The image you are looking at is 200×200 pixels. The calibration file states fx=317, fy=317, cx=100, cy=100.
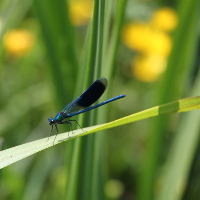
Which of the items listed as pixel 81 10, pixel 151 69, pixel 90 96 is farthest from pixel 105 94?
pixel 81 10

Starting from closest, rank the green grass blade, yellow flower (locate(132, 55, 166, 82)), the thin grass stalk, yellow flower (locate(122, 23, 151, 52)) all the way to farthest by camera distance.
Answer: the green grass blade, the thin grass stalk, yellow flower (locate(132, 55, 166, 82)), yellow flower (locate(122, 23, 151, 52))

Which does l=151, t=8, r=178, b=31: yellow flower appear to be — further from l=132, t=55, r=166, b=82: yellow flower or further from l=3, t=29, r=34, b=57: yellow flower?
Answer: l=3, t=29, r=34, b=57: yellow flower

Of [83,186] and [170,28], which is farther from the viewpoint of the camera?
[170,28]

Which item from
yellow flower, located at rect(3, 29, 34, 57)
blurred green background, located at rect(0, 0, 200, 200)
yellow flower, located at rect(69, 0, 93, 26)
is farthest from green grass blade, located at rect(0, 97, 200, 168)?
yellow flower, located at rect(69, 0, 93, 26)

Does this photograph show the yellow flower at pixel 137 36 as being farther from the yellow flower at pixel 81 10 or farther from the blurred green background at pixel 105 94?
the yellow flower at pixel 81 10

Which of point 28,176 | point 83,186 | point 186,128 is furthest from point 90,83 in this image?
point 28,176

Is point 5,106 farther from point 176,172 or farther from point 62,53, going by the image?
point 176,172

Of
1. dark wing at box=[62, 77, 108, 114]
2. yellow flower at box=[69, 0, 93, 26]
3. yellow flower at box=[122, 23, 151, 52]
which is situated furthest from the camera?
yellow flower at box=[69, 0, 93, 26]
